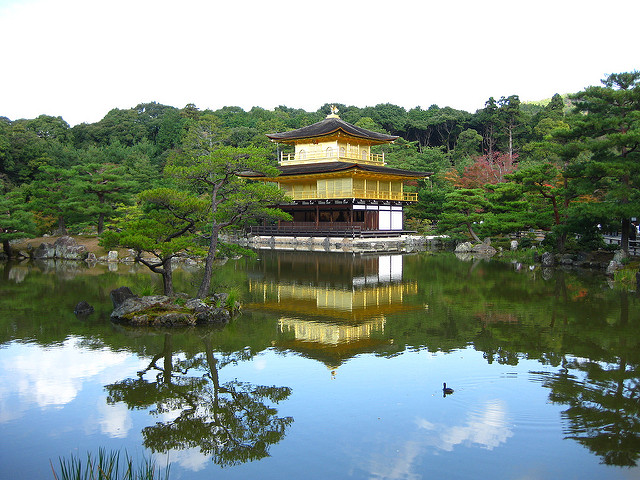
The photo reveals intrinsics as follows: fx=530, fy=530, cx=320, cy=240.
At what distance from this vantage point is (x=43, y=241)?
1091 inches

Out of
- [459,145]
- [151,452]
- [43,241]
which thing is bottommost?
[151,452]

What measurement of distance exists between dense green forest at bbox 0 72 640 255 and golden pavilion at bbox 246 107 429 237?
3213mm

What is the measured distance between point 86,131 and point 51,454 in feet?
208

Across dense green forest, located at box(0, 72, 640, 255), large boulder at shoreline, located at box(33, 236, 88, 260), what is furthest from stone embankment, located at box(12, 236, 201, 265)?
dense green forest, located at box(0, 72, 640, 255)

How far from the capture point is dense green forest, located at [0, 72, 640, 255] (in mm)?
19188

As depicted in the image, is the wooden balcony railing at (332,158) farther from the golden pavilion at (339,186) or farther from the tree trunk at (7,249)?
the tree trunk at (7,249)

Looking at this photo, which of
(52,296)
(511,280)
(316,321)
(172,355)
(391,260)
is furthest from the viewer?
(391,260)

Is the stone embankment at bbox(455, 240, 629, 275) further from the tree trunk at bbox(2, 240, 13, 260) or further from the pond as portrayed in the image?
the tree trunk at bbox(2, 240, 13, 260)

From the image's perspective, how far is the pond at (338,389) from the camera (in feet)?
18.2

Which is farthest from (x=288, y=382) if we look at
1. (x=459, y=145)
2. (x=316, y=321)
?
(x=459, y=145)

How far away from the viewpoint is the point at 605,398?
7.03 m

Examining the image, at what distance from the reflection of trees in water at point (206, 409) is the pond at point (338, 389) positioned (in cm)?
3

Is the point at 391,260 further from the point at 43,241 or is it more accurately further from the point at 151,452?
the point at 151,452

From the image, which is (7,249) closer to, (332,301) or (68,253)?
(68,253)
